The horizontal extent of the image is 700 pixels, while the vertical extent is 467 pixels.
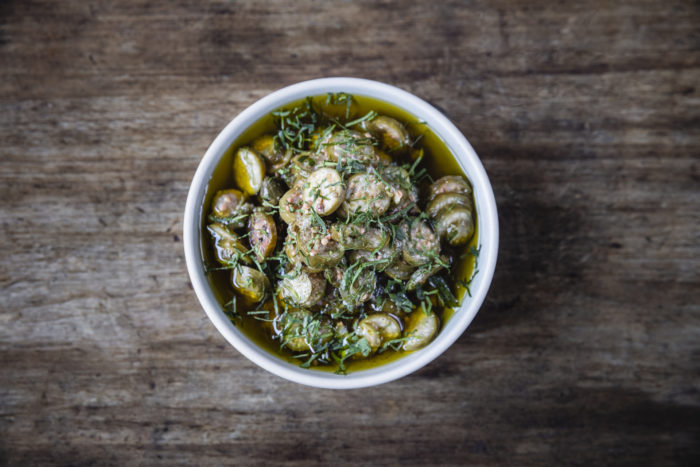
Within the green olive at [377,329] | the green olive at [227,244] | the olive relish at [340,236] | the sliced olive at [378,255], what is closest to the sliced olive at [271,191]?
the olive relish at [340,236]

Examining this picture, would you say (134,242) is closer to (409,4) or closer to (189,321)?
(189,321)

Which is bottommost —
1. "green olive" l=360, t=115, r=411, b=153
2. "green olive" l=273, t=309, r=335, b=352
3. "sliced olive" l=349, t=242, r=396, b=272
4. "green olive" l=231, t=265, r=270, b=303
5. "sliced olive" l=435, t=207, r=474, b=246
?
"green olive" l=273, t=309, r=335, b=352

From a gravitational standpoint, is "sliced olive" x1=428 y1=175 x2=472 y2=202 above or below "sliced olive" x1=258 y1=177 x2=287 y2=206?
above

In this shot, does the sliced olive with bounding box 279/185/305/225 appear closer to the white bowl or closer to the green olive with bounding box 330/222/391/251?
the green olive with bounding box 330/222/391/251

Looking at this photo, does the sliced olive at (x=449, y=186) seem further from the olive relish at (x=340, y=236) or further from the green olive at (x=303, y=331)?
the green olive at (x=303, y=331)

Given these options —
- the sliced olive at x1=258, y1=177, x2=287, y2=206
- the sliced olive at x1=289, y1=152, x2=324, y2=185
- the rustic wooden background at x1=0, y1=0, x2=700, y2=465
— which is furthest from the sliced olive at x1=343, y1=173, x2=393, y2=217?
the rustic wooden background at x1=0, y1=0, x2=700, y2=465

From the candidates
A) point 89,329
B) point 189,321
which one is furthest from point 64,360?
point 189,321
